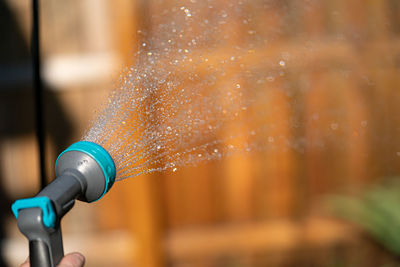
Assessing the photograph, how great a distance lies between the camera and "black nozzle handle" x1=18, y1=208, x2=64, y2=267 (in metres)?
0.44

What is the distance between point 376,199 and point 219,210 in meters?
0.75

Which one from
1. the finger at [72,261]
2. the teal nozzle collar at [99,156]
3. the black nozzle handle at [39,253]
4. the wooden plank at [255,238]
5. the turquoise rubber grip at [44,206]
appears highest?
the teal nozzle collar at [99,156]

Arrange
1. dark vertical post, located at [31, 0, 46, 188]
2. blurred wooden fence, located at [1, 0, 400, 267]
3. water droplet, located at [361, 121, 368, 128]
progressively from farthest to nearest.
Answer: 1. water droplet, located at [361, 121, 368, 128]
2. blurred wooden fence, located at [1, 0, 400, 267]
3. dark vertical post, located at [31, 0, 46, 188]

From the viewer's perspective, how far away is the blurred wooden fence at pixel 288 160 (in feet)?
6.03

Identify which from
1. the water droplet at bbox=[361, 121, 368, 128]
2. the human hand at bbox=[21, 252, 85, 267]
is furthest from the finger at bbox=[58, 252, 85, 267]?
the water droplet at bbox=[361, 121, 368, 128]

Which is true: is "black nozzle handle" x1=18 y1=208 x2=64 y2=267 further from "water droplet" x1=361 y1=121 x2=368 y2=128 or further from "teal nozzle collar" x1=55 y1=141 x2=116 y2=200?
"water droplet" x1=361 y1=121 x2=368 y2=128

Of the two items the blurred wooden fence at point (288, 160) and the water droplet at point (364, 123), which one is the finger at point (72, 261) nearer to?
the blurred wooden fence at point (288, 160)

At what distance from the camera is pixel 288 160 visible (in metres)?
1.96

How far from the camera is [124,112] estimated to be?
0.75 m

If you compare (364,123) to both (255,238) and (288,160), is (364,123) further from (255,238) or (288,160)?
(255,238)

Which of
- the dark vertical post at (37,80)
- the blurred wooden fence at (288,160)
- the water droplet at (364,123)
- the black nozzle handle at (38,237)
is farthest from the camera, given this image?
the water droplet at (364,123)

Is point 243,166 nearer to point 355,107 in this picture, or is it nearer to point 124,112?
point 355,107

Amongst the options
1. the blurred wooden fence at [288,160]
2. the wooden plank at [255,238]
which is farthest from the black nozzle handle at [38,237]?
the wooden plank at [255,238]

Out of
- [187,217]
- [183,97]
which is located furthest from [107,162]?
[187,217]
